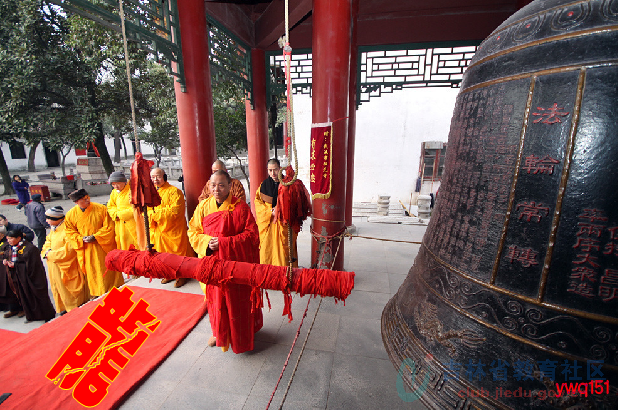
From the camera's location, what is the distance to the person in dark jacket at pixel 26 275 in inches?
139

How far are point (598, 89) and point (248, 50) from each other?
20.9 ft

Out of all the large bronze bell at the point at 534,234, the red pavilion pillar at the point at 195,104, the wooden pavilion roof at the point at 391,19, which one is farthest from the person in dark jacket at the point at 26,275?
the large bronze bell at the point at 534,234

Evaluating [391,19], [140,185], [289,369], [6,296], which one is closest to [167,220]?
[6,296]

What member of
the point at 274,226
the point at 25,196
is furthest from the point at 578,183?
the point at 25,196

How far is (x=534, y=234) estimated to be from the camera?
0.88 metres

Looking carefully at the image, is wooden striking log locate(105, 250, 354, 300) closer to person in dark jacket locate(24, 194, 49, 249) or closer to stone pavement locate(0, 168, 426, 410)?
stone pavement locate(0, 168, 426, 410)

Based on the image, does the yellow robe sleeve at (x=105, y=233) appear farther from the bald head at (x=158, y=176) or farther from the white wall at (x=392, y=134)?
the white wall at (x=392, y=134)

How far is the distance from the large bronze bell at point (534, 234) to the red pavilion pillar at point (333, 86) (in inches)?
88.1

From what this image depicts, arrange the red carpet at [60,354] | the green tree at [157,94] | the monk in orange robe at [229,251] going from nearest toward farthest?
the red carpet at [60,354], the monk in orange robe at [229,251], the green tree at [157,94]

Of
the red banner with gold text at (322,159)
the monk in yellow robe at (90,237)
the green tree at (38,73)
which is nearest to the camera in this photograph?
the red banner with gold text at (322,159)

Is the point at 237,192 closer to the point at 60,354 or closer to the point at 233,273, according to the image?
the point at 233,273

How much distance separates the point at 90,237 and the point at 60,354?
61.9 inches

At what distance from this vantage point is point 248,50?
19.5ft

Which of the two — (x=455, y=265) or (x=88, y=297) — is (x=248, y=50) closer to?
(x=88, y=297)
